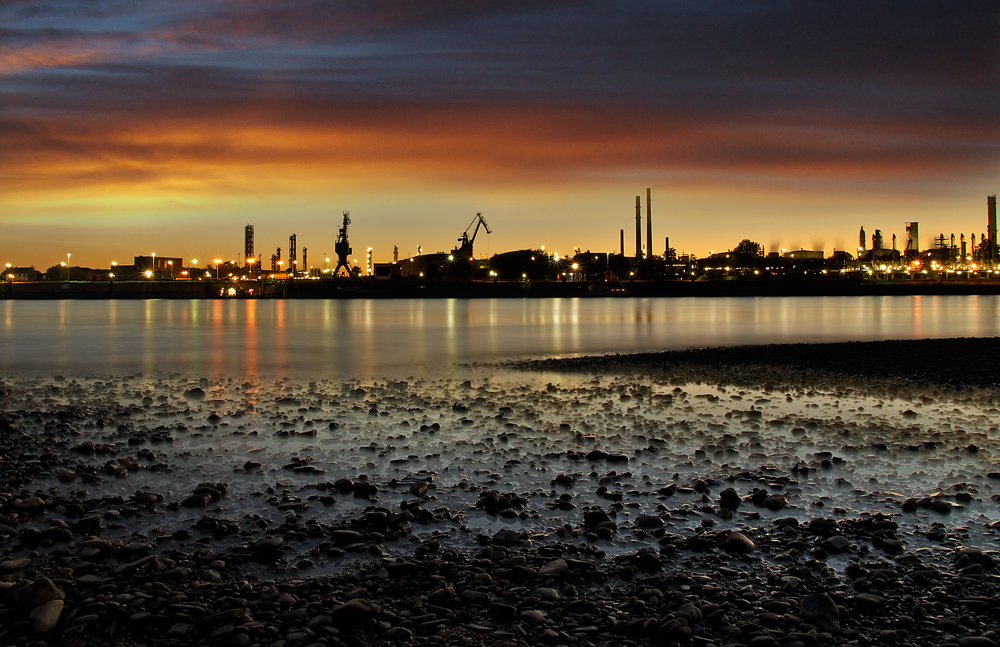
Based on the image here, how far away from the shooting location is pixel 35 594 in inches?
223

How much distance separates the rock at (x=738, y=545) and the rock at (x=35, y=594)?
5.98 m

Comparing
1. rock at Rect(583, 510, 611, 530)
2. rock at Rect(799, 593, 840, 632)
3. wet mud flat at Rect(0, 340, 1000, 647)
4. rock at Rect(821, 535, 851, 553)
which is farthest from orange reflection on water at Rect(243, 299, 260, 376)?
rock at Rect(799, 593, 840, 632)

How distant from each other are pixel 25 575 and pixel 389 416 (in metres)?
8.81

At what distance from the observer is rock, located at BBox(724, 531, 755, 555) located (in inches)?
272

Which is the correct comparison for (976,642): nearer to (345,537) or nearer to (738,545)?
(738,545)

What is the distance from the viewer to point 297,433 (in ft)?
42.4

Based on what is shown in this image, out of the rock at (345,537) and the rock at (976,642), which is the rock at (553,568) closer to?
the rock at (345,537)

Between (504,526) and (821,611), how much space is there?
332cm

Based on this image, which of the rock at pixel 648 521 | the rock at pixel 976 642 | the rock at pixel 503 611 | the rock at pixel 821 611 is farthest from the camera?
the rock at pixel 648 521

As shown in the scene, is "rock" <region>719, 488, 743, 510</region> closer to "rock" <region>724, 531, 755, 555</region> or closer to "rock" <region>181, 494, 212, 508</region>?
"rock" <region>724, 531, 755, 555</region>

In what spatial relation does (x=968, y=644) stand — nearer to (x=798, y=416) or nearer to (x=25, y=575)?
(x=25, y=575)

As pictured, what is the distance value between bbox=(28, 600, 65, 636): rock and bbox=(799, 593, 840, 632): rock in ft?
19.1

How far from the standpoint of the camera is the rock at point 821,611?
5.42 metres

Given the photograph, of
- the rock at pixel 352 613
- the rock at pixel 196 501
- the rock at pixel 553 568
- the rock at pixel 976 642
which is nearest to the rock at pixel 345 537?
the rock at pixel 352 613
